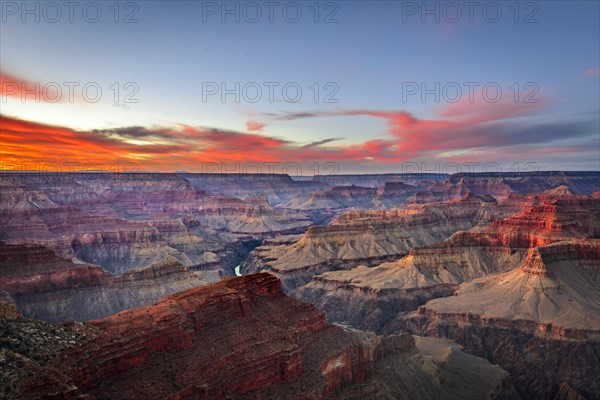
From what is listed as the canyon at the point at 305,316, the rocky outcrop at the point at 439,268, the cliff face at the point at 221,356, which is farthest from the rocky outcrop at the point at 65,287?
the cliff face at the point at 221,356

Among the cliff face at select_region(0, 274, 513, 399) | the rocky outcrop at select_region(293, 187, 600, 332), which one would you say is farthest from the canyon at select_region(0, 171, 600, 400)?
the rocky outcrop at select_region(293, 187, 600, 332)

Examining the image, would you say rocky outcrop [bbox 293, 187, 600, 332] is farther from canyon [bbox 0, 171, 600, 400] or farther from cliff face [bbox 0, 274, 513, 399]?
cliff face [bbox 0, 274, 513, 399]

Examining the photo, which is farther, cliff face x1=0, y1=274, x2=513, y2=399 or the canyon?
the canyon

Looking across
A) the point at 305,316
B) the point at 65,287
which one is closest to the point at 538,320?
the point at 305,316

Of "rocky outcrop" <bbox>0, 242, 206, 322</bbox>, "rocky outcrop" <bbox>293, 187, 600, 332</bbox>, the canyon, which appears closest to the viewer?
the canyon

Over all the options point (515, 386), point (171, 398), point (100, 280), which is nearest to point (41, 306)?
point (100, 280)

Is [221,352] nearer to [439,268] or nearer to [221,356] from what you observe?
[221,356]

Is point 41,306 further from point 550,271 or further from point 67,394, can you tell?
point 550,271
